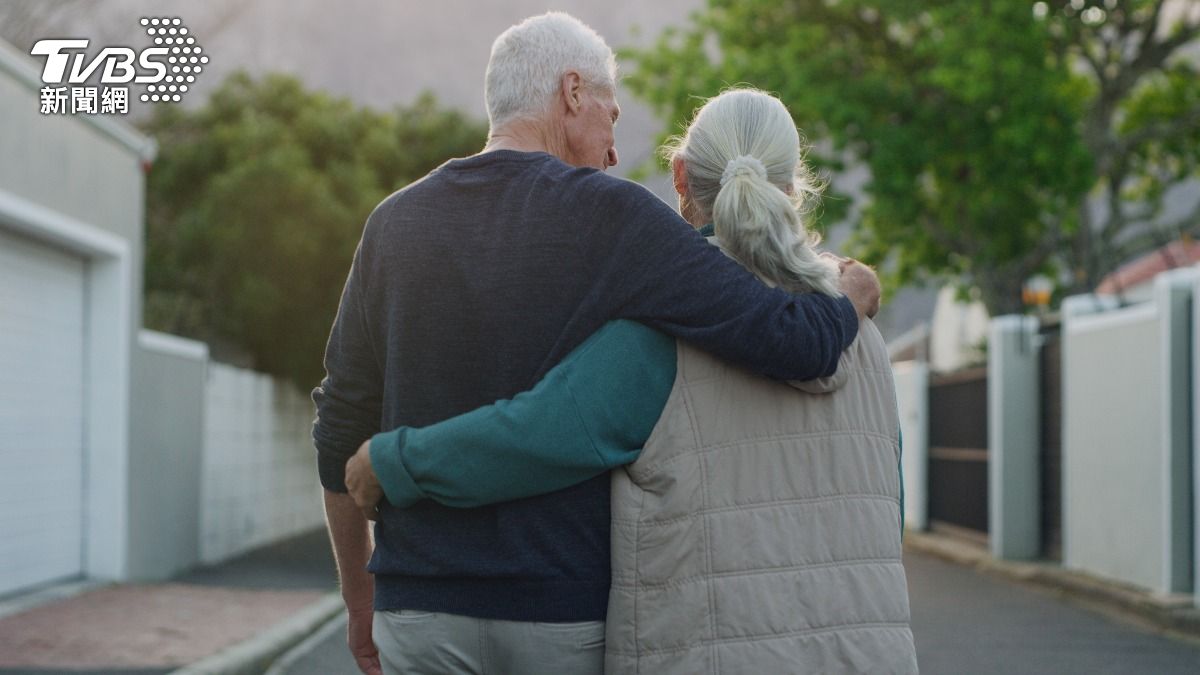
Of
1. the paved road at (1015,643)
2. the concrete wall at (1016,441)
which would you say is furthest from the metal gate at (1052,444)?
the paved road at (1015,643)

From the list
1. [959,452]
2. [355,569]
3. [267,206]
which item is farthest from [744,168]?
[267,206]

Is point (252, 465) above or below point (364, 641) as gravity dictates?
below

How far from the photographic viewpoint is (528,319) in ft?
7.27

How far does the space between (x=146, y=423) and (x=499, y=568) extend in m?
10.9

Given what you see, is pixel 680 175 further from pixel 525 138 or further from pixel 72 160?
pixel 72 160

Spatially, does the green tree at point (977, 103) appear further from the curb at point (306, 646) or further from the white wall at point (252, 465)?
the curb at point (306, 646)

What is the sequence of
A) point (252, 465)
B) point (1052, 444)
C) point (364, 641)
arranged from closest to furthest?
point (364, 641) < point (1052, 444) < point (252, 465)

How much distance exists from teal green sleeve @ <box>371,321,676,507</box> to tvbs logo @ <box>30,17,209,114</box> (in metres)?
8.91

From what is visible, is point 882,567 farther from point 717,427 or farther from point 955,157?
point 955,157

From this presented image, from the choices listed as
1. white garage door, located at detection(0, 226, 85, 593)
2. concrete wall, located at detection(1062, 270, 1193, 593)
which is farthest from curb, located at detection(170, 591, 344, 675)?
concrete wall, located at detection(1062, 270, 1193, 593)

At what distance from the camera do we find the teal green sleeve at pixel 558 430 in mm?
2143

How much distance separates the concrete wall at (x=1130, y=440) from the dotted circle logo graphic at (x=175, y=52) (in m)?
7.26

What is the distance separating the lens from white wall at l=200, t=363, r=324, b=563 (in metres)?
15.5

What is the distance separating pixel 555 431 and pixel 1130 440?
31.7ft
